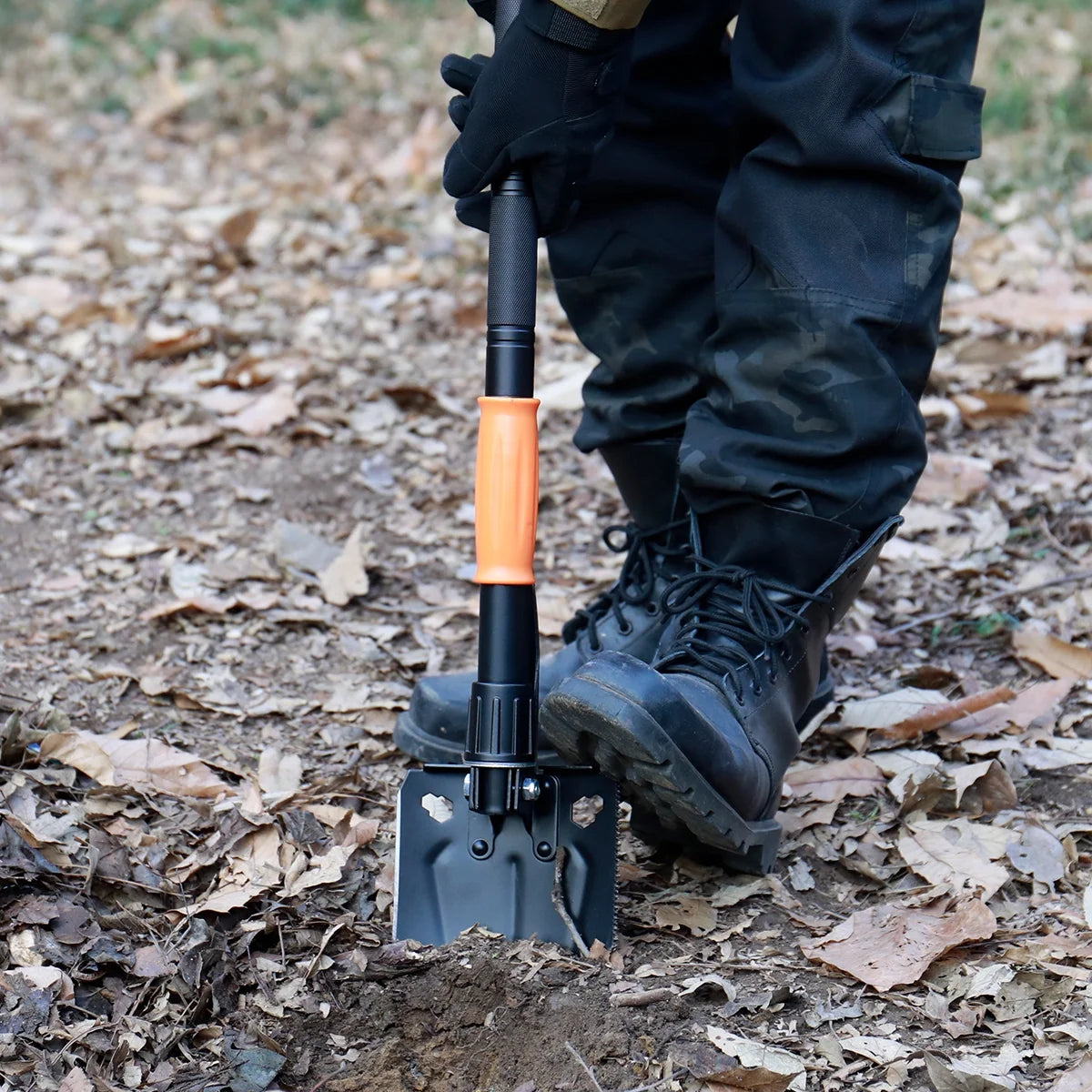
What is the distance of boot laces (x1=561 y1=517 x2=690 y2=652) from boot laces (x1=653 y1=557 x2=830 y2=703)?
4.3 inches

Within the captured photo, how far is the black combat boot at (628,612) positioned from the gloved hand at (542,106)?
0.51 meters

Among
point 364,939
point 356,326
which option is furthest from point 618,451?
point 356,326

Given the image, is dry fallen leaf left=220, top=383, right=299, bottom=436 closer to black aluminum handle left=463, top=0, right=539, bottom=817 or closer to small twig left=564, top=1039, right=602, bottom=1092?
black aluminum handle left=463, top=0, right=539, bottom=817

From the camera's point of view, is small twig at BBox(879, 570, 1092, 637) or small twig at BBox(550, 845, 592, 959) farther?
small twig at BBox(879, 570, 1092, 637)

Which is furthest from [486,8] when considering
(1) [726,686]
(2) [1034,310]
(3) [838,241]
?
(2) [1034,310]

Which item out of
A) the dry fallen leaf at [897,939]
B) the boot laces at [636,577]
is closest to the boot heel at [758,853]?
the dry fallen leaf at [897,939]

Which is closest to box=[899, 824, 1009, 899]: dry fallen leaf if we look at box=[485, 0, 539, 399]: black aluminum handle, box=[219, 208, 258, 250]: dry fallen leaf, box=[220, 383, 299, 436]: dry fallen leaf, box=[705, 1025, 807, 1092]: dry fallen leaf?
box=[705, 1025, 807, 1092]: dry fallen leaf

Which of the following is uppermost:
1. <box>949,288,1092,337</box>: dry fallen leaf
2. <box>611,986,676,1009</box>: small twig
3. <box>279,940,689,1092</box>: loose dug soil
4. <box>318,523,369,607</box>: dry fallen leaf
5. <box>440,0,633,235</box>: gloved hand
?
<box>440,0,633,235</box>: gloved hand

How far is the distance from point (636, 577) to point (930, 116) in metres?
0.81

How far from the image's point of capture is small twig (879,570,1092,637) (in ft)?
8.51

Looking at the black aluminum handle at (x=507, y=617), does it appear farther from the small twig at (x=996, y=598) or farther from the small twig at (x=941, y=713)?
the small twig at (x=996, y=598)

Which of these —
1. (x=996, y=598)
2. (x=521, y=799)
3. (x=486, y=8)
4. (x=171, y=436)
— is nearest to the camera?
(x=521, y=799)

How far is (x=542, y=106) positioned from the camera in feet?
5.34

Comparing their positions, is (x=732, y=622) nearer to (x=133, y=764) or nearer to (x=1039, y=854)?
(x=1039, y=854)
